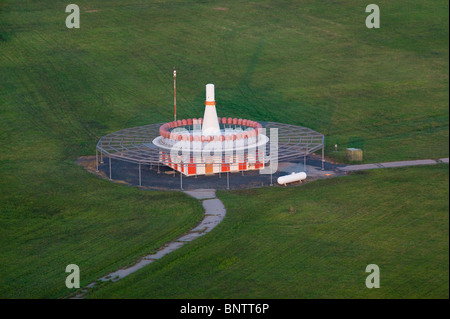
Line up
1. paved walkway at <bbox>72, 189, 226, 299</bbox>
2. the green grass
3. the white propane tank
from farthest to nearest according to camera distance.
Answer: the white propane tank → paved walkway at <bbox>72, 189, 226, 299</bbox> → the green grass

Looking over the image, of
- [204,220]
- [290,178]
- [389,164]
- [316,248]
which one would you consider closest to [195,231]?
[204,220]

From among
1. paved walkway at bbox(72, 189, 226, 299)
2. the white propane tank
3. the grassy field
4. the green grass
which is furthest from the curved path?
the white propane tank

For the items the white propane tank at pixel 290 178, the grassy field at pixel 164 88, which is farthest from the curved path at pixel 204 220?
the white propane tank at pixel 290 178

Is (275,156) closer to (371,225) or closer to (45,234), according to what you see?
(371,225)

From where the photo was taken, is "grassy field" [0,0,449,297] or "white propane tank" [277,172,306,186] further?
"white propane tank" [277,172,306,186]

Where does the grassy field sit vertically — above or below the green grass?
above

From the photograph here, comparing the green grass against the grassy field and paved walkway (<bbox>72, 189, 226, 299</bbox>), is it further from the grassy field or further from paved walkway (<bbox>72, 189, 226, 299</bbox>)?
the grassy field

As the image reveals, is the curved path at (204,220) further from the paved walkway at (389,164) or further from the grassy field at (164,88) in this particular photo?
the grassy field at (164,88)
